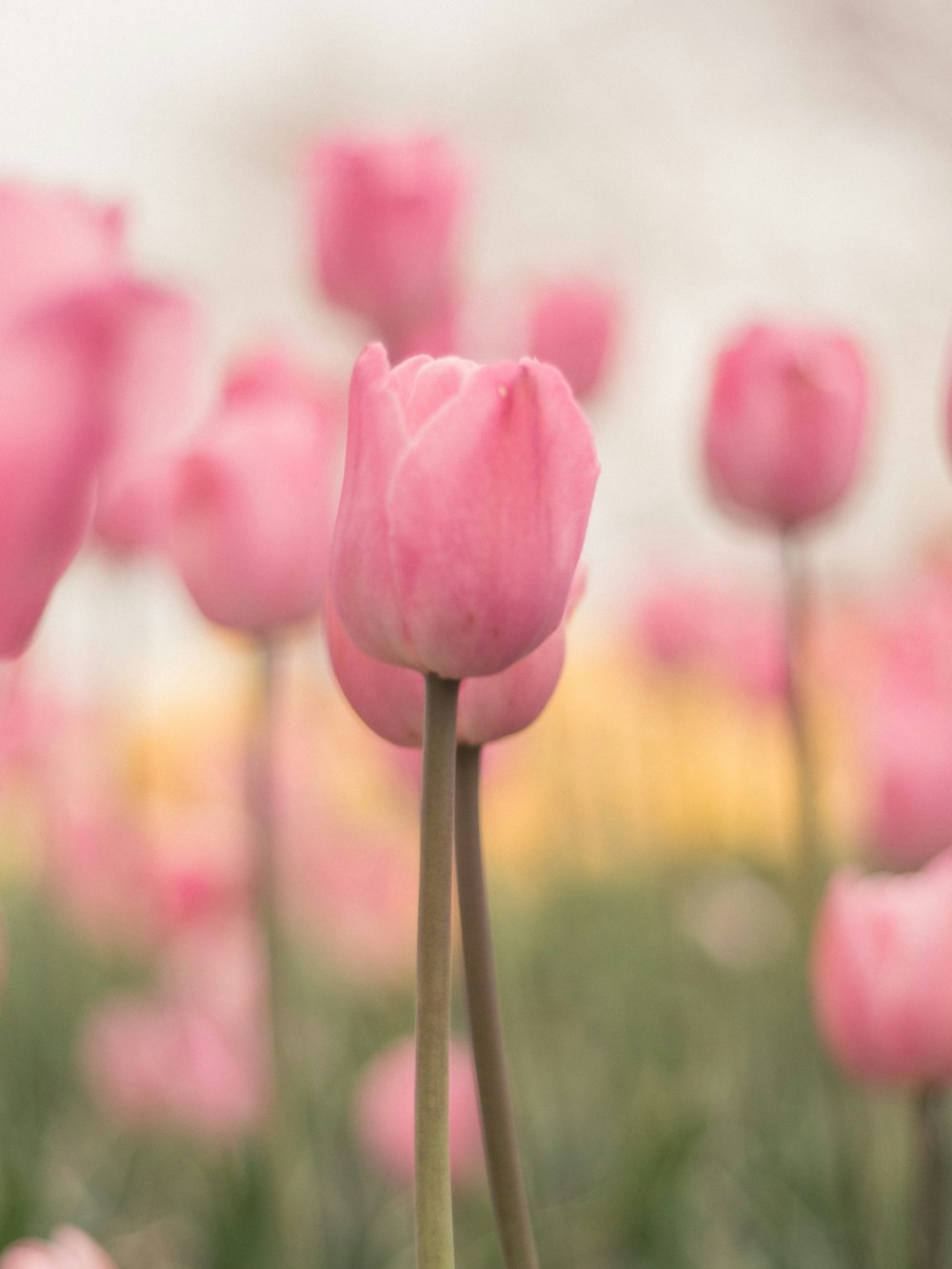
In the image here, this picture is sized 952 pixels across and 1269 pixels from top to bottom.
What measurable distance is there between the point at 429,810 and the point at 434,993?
0.03 m

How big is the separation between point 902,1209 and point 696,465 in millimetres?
415

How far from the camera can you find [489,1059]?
274mm

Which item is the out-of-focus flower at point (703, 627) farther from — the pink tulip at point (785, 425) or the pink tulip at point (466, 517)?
the pink tulip at point (466, 517)

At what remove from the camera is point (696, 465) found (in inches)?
26.8

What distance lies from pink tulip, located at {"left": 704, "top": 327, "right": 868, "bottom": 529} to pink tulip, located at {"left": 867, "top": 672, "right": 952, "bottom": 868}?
140mm

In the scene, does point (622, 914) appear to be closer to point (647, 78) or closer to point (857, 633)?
point (857, 633)

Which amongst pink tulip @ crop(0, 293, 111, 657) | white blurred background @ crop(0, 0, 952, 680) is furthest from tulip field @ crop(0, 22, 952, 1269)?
white blurred background @ crop(0, 0, 952, 680)

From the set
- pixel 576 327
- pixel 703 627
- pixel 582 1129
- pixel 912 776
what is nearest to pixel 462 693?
pixel 912 776

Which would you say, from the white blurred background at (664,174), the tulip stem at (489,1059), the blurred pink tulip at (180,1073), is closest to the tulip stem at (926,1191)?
the tulip stem at (489,1059)

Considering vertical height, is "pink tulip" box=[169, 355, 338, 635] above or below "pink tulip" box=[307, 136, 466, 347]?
below

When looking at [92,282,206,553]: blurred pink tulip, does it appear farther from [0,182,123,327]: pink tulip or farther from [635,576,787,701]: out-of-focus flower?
[635,576,787,701]: out-of-focus flower

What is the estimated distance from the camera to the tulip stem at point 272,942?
22.0 inches

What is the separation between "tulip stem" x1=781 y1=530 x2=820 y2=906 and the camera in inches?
23.1

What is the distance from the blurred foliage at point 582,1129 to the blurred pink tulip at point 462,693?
30 centimetres
